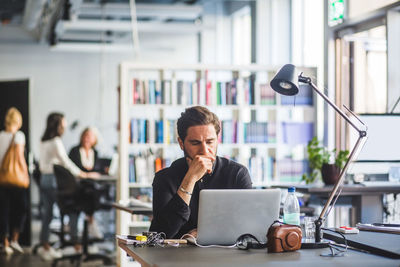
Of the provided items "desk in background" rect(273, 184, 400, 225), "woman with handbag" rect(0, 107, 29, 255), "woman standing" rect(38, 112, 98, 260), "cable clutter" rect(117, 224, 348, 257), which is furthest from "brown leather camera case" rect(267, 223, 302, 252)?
"woman with handbag" rect(0, 107, 29, 255)

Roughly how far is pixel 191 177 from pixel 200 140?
0.27 metres

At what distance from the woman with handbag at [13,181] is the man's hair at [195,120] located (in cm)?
521

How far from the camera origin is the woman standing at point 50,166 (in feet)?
25.4

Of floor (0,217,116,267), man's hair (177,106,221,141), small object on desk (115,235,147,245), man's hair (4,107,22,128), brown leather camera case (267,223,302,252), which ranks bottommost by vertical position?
floor (0,217,116,267)

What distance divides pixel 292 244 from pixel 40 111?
11.5 m

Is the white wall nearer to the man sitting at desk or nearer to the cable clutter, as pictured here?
the man sitting at desk

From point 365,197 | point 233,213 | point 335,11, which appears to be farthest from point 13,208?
point 233,213

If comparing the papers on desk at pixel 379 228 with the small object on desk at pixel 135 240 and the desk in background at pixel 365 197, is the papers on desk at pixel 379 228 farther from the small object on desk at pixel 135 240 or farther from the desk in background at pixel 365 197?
the desk in background at pixel 365 197

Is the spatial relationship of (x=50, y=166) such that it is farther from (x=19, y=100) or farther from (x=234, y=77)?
(x=234, y=77)

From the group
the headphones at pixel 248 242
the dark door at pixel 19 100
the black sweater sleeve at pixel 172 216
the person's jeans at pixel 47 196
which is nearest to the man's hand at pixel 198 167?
the black sweater sleeve at pixel 172 216

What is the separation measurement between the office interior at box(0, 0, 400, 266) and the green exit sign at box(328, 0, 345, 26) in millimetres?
11

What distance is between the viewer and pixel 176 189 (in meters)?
3.38

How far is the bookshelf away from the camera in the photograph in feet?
22.5

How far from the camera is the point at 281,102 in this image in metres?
7.26
